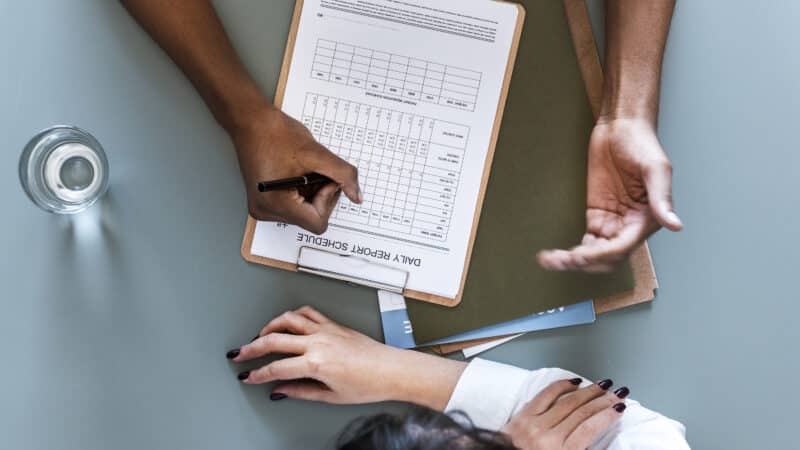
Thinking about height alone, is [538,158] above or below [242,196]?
above

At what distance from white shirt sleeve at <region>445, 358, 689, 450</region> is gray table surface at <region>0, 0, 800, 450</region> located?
0.11 ft

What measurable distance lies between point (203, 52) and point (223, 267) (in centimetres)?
27

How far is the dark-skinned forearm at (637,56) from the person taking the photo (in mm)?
882

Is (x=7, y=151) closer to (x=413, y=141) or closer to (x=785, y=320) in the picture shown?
(x=413, y=141)

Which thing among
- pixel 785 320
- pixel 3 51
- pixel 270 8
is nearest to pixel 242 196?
pixel 270 8

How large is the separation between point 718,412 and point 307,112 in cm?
66

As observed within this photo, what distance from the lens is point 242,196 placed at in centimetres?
92

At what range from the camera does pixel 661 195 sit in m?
0.79

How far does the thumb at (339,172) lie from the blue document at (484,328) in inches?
5.7

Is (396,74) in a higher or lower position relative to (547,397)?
higher

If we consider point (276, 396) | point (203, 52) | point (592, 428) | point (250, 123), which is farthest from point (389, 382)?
point (203, 52)

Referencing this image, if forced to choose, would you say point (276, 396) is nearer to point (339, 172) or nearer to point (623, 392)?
point (339, 172)

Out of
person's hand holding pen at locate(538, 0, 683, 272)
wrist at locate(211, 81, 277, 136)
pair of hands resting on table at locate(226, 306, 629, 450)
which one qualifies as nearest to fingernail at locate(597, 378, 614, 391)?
pair of hands resting on table at locate(226, 306, 629, 450)

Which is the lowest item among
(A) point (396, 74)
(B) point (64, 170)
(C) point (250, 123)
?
(B) point (64, 170)
